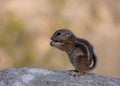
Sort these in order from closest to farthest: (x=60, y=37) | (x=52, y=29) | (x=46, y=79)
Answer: (x=46, y=79) < (x=60, y=37) < (x=52, y=29)

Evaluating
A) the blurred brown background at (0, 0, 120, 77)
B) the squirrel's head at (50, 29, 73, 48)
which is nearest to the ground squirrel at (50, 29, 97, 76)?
the squirrel's head at (50, 29, 73, 48)

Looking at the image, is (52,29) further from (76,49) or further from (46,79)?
(46,79)

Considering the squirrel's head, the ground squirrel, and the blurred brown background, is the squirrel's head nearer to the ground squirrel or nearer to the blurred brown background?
the ground squirrel

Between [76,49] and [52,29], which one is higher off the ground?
[52,29]

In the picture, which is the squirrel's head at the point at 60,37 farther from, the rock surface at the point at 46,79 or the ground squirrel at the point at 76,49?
the rock surface at the point at 46,79

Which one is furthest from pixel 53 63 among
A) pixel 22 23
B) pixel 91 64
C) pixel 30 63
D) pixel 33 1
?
pixel 91 64

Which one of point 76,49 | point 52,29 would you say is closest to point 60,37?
point 76,49

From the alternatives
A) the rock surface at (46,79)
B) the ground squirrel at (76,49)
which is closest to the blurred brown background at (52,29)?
the ground squirrel at (76,49)
